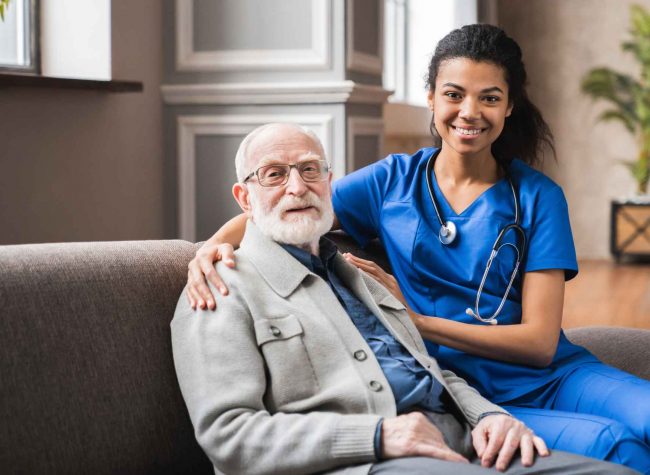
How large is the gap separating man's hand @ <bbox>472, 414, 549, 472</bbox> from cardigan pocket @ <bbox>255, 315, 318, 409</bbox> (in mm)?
309

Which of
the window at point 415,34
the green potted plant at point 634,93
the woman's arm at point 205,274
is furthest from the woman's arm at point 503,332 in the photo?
the green potted plant at point 634,93

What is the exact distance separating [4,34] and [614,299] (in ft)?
14.8

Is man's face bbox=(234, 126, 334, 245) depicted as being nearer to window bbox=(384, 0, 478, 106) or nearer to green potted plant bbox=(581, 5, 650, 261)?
window bbox=(384, 0, 478, 106)

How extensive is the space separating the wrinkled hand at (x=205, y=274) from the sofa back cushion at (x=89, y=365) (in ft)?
0.26

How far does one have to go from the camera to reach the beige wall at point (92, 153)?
129 inches

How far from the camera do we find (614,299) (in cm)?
663

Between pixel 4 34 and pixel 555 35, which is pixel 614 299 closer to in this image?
pixel 555 35

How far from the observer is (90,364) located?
1.70 meters

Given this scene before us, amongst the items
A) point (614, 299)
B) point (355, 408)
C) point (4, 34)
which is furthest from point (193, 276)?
point (614, 299)

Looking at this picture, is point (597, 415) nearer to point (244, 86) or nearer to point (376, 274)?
point (376, 274)

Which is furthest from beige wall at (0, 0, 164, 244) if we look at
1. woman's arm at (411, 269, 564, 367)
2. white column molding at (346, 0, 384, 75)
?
woman's arm at (411, 269, 564, 367)

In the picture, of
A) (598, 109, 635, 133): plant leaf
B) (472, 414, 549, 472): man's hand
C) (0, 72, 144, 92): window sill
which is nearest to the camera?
(472, 414, 549, 472): man's hand

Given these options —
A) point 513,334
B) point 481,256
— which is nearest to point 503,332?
point 513,334

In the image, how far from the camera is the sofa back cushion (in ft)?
5.33
